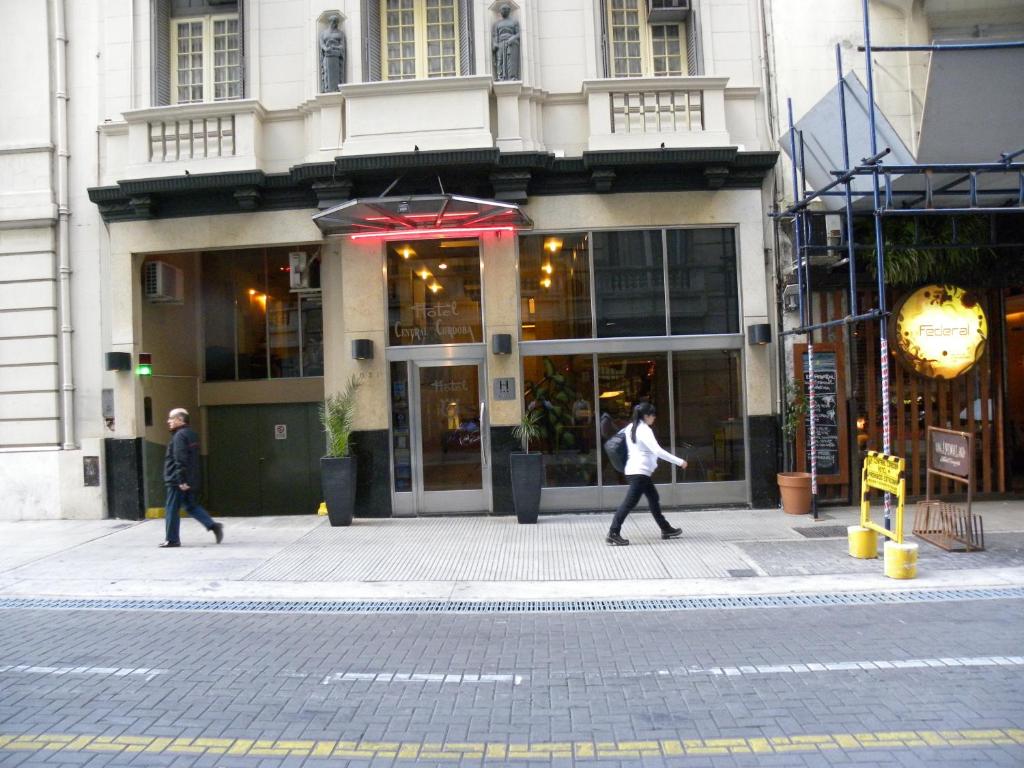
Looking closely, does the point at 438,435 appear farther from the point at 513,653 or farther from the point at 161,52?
the point at 161,52

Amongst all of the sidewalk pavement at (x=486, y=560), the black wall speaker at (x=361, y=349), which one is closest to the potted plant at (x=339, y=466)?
the sidewalk pavement at (x=486, y=560)

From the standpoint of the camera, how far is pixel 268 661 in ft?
18.7

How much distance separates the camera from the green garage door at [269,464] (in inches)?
540

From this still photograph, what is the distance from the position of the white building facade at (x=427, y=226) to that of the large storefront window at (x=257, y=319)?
1.86 meters

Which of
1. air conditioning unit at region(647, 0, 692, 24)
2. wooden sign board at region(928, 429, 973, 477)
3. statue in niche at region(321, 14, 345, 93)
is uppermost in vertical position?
air conditioning unit at region(647, 0, 692, 24)

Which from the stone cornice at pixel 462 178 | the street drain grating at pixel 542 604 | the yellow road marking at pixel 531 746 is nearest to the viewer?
the yellow road marking at pixel 531 746

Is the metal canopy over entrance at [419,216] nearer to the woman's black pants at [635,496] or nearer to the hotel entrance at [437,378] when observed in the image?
the hotel entrance at [437,378]

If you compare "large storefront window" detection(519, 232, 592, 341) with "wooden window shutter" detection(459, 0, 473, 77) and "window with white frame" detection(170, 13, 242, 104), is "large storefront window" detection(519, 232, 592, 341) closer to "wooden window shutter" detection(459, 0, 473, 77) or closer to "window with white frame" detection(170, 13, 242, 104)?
"wooden window shutter" detection(459, 0, 473, 77)

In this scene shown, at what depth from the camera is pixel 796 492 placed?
11008 millimetres

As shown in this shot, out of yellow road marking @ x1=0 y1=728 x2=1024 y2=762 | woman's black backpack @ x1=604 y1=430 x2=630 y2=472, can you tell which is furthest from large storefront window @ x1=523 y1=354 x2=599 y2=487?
yellow road marking @ x1=0 y1=728 x2=1024 y2=762

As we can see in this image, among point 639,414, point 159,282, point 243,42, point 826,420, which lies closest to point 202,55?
point 243,42

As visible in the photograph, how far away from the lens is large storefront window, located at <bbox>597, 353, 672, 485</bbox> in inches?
463

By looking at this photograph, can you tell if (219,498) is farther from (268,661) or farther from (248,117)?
(268,661)

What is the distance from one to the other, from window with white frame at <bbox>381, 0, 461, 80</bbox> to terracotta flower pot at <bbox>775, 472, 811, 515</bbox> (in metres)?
8.13
